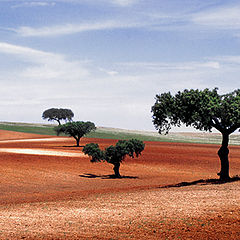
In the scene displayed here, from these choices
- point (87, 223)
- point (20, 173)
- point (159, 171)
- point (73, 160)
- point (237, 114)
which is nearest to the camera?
point (87, 223)

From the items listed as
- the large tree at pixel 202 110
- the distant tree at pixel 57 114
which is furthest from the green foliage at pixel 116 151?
the distant tree at pixel 57 114

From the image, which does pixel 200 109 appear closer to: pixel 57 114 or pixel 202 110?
pixel 202 110

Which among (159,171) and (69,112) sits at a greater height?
(69,112)

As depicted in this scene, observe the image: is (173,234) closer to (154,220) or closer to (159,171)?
(154,220)

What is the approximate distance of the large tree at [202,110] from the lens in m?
32.3

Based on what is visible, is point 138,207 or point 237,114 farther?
point 237,114

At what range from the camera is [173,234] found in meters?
14.2

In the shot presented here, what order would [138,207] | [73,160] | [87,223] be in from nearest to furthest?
A: [87,223], [138,207], [73,160]

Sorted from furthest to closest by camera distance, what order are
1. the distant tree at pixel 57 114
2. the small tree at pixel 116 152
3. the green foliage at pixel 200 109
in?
the distant tree at pixel 57 114 < the small tree at pixel 116 152 < the green foliage at pixel 200 109

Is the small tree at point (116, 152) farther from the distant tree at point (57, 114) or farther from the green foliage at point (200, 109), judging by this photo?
the distant tree at point (57, 114)

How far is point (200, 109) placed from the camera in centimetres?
3206

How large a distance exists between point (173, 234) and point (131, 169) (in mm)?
36861

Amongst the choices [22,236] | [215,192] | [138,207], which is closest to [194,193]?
[215,192]

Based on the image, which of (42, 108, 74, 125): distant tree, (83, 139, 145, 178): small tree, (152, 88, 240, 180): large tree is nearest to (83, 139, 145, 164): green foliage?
(83, 139, 145, 178): small tree
